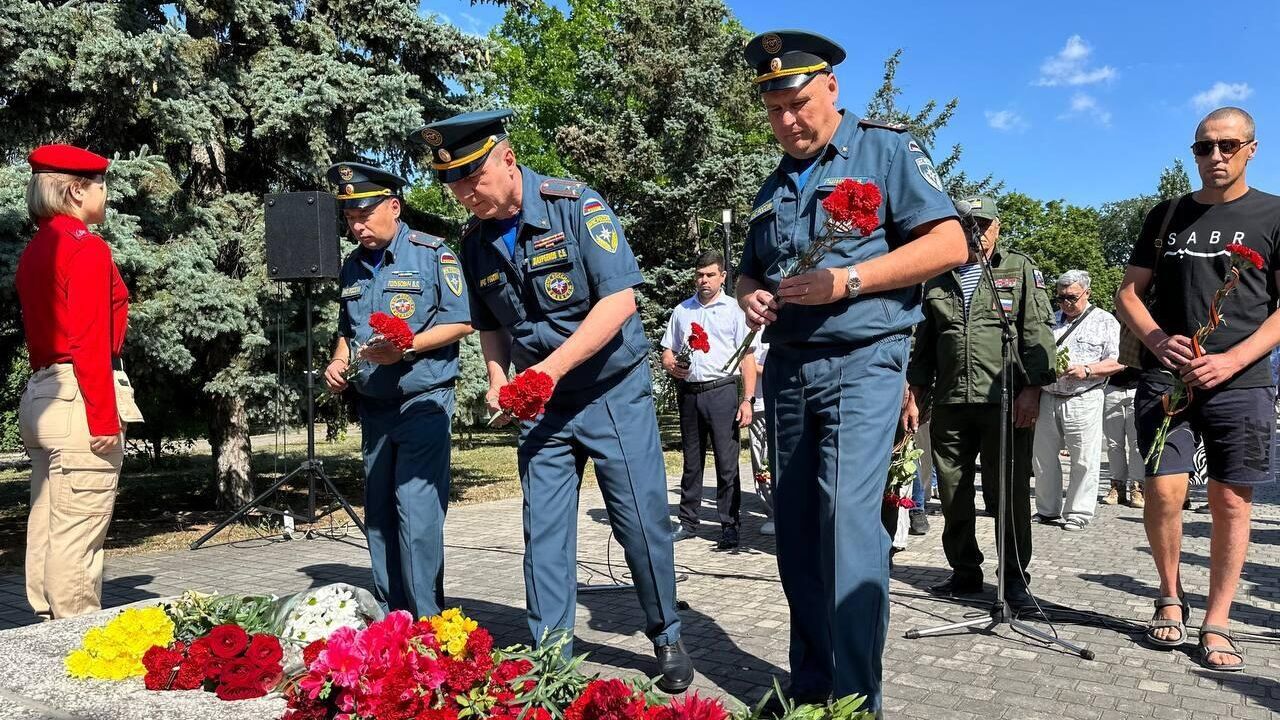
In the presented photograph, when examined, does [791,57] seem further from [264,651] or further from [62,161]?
[62,161]

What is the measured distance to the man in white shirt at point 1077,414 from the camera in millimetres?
7785

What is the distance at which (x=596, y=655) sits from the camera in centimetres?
409

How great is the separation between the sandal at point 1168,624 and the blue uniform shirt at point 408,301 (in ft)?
11.4

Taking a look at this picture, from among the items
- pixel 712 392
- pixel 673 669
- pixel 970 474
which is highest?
pixel 712 392

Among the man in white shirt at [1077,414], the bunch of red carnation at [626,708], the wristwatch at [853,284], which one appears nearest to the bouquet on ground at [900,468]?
the wristwatch at [853,284]

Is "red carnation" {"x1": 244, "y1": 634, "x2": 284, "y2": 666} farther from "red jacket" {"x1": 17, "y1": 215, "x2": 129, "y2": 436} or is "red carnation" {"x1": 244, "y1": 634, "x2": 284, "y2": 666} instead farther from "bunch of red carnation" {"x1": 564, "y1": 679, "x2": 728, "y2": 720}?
"red jacket" {"x1": 17, "y1": 215, "x2": 129, "y2": 436}

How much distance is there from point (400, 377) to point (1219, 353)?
365 centimetres

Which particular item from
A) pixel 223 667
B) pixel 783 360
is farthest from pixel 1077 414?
pixel 223 667

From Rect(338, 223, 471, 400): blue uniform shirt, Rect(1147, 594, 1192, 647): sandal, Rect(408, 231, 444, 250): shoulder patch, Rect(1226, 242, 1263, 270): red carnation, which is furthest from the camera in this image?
Rect(408, 231, 444, 250): shoulder patch

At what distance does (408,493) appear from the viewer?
4051mm

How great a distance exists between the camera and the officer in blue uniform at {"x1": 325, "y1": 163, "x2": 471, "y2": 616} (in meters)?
4.07

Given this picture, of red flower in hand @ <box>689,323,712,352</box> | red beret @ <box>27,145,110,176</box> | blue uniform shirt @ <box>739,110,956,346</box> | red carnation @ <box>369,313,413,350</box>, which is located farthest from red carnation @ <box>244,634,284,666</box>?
red flower in hand @ <box>689,323,712,352</box>

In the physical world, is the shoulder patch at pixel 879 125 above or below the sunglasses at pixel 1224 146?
below

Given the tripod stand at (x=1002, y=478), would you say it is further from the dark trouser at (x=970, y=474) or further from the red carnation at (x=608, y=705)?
the red carnation at (x=608, y=705)
